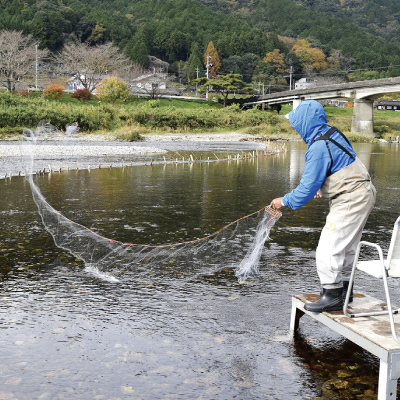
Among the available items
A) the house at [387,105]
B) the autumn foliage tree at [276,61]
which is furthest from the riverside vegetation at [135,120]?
the autumn foliage tree at [276,61]

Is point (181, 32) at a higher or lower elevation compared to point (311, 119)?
higher

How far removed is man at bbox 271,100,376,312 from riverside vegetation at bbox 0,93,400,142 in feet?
151

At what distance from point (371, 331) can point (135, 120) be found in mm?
59069

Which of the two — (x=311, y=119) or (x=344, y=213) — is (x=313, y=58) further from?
(x=344, y=213)

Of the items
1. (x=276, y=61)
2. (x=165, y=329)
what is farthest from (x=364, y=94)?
(x=276, y=61)

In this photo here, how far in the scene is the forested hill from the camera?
13700 cm

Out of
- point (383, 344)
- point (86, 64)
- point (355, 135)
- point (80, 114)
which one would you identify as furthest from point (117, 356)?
point (86, 64)

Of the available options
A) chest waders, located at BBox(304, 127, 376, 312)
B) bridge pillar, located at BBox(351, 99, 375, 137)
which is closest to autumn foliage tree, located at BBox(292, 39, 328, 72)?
bridge pillar, located at BBox(351, 99, 375, 137)

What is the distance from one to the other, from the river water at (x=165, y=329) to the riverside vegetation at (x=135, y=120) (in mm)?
41364

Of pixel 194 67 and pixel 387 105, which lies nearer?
pixel 387 105

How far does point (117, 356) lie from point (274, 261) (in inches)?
162

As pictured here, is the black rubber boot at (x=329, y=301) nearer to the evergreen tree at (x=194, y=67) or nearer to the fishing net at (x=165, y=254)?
the fishing net at (x=165, y=254)

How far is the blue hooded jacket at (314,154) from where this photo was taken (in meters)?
4.57

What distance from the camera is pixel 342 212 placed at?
14.9 feet
